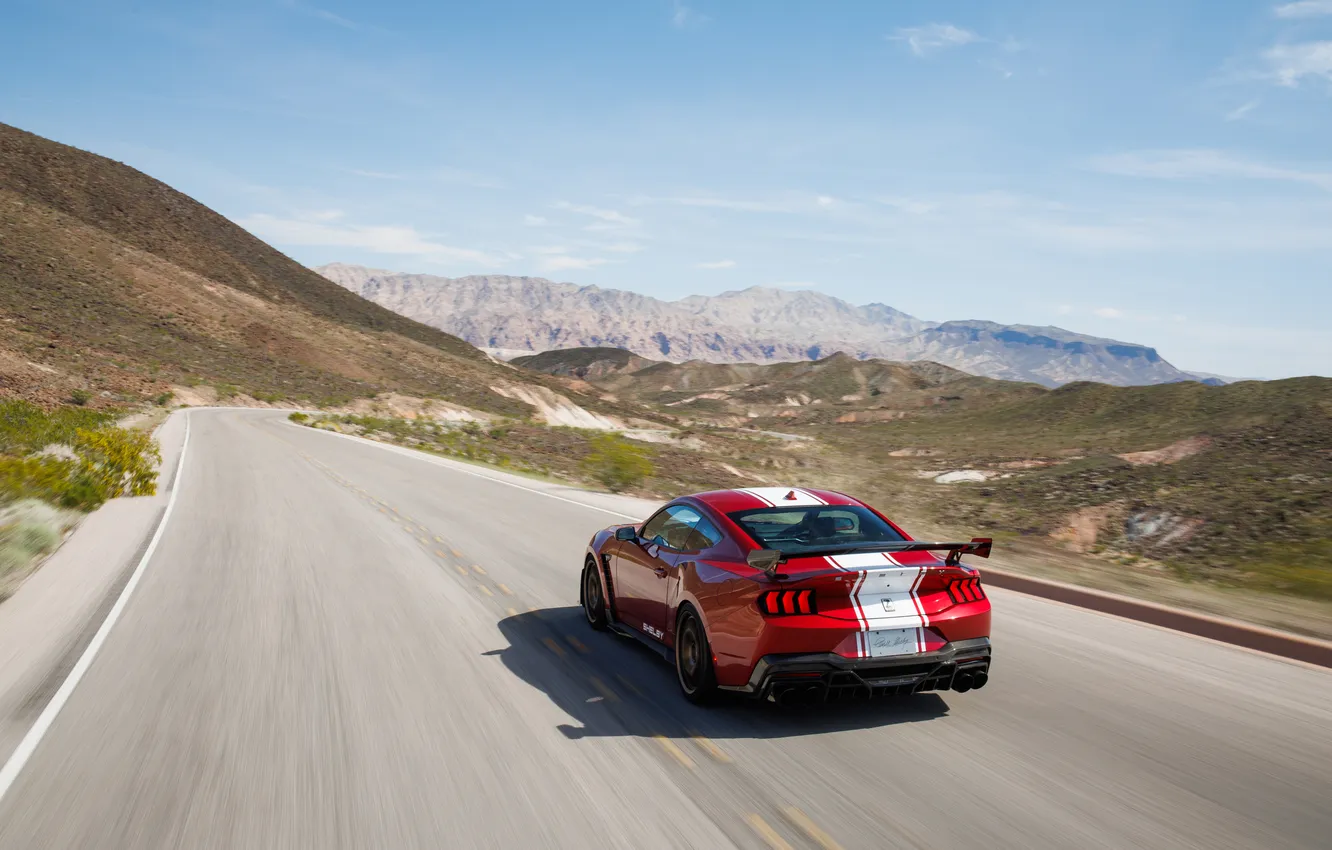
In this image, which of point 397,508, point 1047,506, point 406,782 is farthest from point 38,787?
point 1047,506

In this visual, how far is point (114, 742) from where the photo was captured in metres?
5.51

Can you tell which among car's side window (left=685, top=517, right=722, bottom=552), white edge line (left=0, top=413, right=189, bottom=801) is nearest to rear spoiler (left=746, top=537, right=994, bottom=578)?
car's side window (left=685, top=517, right=722, bottom=552)

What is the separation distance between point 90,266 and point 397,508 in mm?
76703

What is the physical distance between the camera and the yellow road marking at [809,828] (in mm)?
4133

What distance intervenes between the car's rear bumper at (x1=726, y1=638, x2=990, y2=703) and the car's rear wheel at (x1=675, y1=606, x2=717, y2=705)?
391 millimetres

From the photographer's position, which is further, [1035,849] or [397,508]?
[397,508]

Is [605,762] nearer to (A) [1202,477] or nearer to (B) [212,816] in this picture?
(B) [212,816]

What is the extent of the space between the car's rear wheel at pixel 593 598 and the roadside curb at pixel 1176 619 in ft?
15.6

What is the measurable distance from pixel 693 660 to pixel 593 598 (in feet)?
8.09

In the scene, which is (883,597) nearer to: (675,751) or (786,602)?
(786,602)

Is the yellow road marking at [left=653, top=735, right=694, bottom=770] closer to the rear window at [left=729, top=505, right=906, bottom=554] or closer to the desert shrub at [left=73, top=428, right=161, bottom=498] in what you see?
the rear window at [left=729, top=505, right=906, bottom=554]

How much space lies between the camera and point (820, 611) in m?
5.54

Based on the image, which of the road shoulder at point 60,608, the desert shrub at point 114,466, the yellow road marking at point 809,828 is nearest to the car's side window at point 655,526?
the yellow road marking at point 809,828

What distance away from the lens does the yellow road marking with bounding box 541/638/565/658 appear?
7.54m
